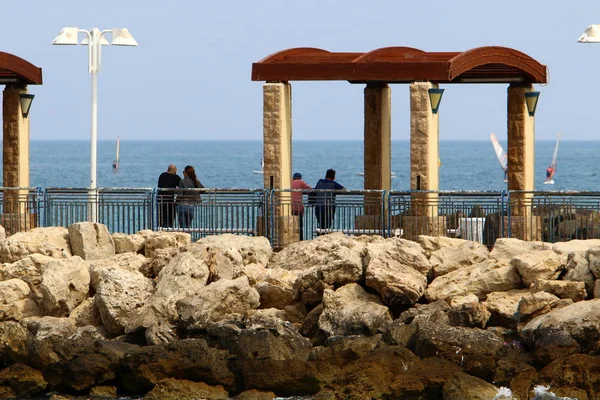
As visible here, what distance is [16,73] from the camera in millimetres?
27109

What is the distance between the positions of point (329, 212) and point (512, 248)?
4231 millimetres

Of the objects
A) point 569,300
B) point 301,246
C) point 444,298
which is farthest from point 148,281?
point 569,300

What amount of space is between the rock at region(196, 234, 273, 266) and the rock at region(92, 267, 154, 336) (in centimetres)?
155

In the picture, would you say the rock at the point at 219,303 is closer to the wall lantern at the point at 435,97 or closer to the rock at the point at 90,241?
the rock at the point at 90,241

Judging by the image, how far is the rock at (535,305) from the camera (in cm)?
2008

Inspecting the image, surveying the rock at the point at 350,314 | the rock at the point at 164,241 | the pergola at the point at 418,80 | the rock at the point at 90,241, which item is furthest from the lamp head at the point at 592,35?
the rock at the point at 90,241

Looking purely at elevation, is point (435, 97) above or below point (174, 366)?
above

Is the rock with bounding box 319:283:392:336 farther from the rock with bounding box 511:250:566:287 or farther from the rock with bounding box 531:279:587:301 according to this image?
the rock with bounding box 531:279:587:301

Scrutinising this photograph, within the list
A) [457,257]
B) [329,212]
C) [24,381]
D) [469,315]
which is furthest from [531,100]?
[24,381]

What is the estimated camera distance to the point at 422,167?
24906 mm

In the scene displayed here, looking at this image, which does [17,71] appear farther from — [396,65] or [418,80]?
[418,80]

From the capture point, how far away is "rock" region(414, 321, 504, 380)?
1858 centimetres

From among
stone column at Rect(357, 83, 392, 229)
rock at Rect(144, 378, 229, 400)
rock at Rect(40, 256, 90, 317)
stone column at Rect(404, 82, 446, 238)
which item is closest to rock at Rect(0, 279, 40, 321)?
rock at Rect(40, 256, 90, 317)

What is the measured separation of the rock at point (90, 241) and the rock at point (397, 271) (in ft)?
15.6
